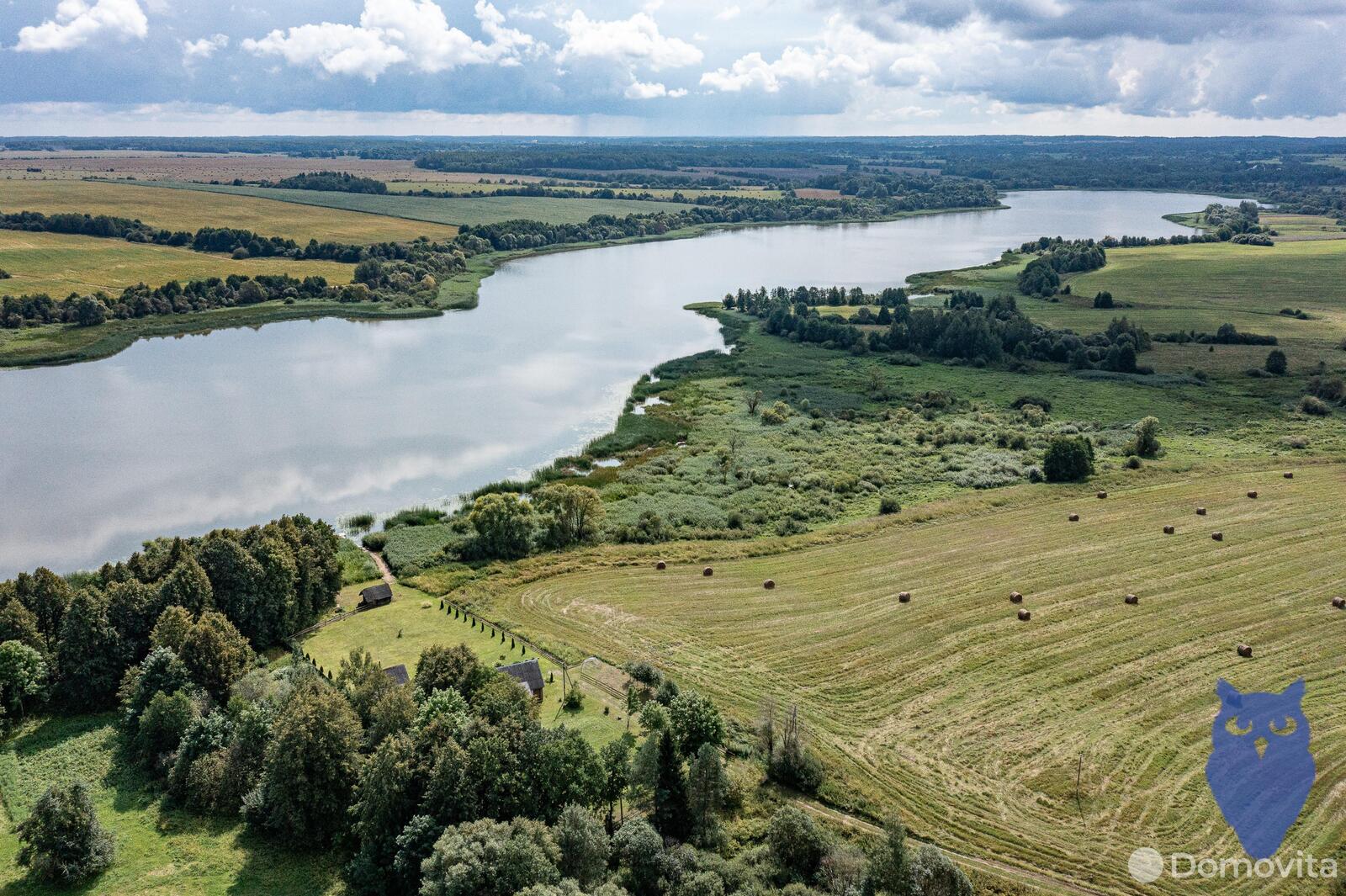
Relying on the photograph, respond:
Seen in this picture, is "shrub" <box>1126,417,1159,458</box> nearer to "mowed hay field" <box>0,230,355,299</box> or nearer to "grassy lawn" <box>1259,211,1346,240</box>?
"mowed hay field" <box>0,230,355,299</box>

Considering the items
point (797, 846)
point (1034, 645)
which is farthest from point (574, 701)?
point (1034, 645)

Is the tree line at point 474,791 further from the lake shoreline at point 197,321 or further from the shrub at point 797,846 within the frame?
the lake shoreline at point 197,321

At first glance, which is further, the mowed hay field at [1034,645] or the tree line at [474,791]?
the mowed hay field at [1034,645]

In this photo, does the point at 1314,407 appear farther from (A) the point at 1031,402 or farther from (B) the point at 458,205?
(B) the point at 458,205

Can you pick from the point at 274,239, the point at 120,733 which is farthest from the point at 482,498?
the point at 274,239

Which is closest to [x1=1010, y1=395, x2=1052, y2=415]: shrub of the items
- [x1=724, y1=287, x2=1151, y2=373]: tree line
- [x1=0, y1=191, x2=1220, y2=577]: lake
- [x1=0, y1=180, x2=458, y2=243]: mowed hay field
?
[x1=724, y1=287, x2=1151, y2=373]: tree line

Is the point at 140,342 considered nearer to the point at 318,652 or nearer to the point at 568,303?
the point at 568,303

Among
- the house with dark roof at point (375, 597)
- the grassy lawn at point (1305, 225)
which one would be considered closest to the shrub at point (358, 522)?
the house with dark roof at point (375, 597)
